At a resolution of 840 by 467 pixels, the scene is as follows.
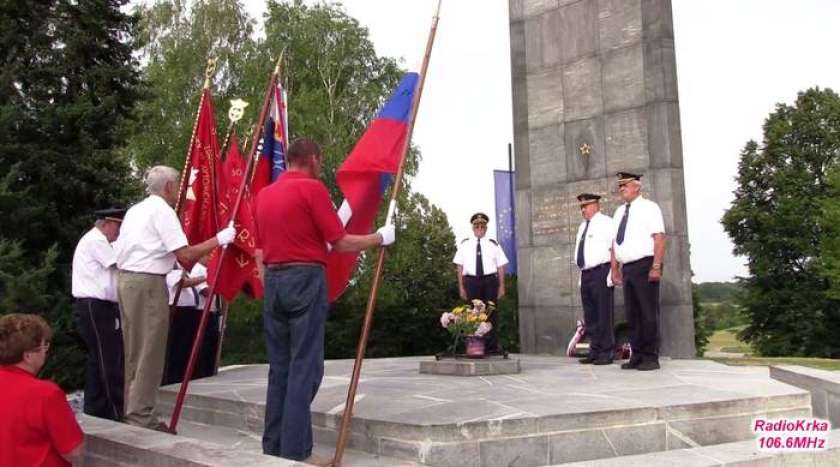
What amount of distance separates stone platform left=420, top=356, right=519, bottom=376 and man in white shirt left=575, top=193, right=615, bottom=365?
4.67 feet

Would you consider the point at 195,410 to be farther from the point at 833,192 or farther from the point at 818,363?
the point at 833,192

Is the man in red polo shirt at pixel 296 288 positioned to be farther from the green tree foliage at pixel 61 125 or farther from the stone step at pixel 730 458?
the green tree foliage at pixel 61 125

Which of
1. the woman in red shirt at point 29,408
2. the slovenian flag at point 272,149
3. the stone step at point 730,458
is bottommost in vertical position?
the stone step at point 730,458

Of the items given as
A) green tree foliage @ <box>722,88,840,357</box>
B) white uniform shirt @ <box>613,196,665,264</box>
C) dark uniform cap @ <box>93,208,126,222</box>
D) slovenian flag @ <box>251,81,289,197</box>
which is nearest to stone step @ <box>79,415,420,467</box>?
dark uniform cap @ <box>93,208,126,222</box>

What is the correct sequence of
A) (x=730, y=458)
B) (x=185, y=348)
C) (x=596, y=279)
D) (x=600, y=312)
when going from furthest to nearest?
(x=596, y=279)
(x=600, y=312)
(x=185, y=348)
(x=730, y=458)

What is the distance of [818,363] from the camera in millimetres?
10234

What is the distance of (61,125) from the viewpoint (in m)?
12.5

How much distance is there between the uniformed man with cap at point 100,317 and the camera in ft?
20.6

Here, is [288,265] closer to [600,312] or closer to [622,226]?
[622,226]

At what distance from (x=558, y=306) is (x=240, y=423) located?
18.7ft

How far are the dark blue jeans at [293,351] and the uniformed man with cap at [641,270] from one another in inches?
167

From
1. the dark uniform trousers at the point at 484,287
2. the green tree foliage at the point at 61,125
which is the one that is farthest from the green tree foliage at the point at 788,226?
the green tree foliage at the point at 61,125

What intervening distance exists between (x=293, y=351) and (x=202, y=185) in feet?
10.8

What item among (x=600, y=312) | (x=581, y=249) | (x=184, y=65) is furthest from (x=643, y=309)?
(x=184, y=65)
